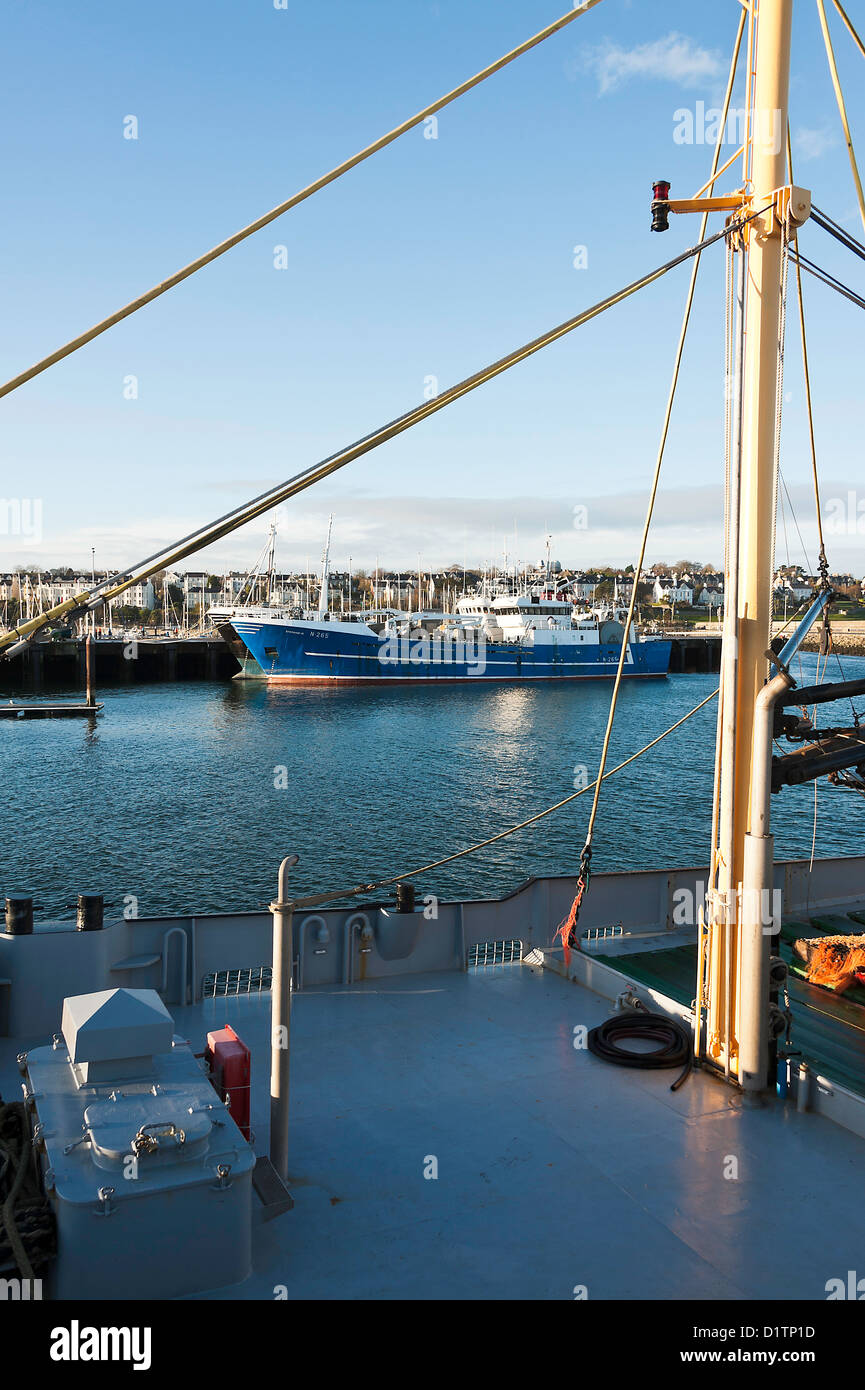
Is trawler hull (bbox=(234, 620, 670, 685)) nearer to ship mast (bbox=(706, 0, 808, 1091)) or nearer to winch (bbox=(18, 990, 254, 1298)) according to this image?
ship mast (bbox=(706, 0, 808, 1091))

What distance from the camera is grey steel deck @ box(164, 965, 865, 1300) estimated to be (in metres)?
5.28

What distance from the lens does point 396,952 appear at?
9.80 metres

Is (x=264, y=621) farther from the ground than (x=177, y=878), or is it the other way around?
(x=264, y=621)

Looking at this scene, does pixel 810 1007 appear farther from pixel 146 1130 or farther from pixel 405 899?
pixel 146 1130

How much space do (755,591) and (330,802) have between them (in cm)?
3011

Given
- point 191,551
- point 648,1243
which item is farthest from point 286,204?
point 648,1243

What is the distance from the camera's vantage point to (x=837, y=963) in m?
9.45

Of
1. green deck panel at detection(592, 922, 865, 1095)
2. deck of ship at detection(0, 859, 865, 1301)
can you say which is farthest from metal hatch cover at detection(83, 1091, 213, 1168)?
green deck panel at detection(592, 922, 865, 1095)

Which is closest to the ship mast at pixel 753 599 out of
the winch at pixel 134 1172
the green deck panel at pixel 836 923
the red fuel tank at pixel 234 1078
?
the red fuel tank at pixel 234 1078

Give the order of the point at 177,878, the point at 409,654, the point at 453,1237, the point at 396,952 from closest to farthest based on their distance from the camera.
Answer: the point at 453,1237 < the point at 396,952 < the point at 177,878 < the point at 409,654

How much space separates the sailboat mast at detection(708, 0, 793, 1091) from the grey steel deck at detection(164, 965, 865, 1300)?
800 mm

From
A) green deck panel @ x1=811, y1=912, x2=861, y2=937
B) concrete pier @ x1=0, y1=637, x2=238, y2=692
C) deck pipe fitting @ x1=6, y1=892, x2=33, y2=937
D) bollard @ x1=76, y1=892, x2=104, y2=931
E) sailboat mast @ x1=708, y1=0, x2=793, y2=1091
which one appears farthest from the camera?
concrete pier @ x1=0, y1=637, x2=238, y2=692

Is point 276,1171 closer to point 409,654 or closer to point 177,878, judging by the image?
point 177,878

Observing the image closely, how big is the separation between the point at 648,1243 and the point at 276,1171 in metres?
2.38
